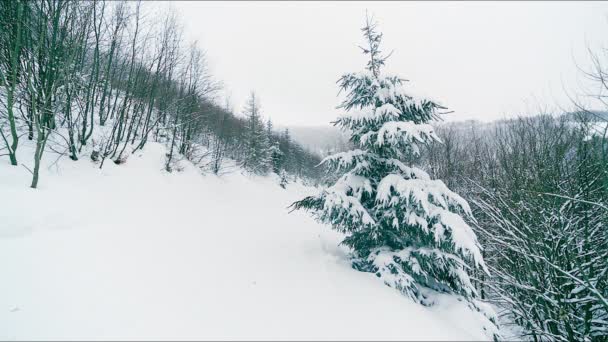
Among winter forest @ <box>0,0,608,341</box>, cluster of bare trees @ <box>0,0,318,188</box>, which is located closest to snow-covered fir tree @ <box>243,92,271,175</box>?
cluster of bare trees @ <box>0,0,318,188</box>

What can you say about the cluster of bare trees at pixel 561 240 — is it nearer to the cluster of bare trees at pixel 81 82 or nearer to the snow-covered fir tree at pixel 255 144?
the cluster of bare trees at pixel 81 82

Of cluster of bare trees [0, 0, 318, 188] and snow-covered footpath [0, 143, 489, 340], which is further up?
cluster of bare trees [0, 0, 318, 188]

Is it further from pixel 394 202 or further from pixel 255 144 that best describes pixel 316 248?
pixel 255 144

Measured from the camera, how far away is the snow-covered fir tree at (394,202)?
460cm

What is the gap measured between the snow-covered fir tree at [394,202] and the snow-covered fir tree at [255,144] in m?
30.4

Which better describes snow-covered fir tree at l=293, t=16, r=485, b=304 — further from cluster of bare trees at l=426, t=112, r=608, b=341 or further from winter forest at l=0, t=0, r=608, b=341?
cluster of bare trees at l=426, t=112, r=608, b=341

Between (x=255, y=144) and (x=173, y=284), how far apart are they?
3404cm

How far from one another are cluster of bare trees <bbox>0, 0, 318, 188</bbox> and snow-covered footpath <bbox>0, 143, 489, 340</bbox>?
2392mm

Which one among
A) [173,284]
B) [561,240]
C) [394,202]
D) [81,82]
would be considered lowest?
[173,284]

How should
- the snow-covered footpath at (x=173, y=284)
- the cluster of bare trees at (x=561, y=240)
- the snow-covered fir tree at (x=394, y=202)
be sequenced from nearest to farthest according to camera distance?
1. the snow-covered footpath at (x=173, y=284)
2. the snow-covered fir tree at (x=394, y=202)
3. the cluster of bare trees at (x=561, y=240)

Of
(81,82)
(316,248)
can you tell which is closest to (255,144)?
(81,82)

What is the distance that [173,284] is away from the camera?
13.0 ft

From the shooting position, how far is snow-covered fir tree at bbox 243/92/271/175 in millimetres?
35906

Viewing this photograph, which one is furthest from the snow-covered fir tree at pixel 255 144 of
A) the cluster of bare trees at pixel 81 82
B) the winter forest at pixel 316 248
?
the winter forest at pixel 316 248
